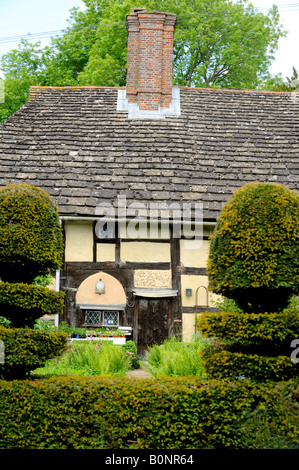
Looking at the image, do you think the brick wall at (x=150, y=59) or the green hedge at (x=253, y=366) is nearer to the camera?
the green hedge at (x=253, y=366)

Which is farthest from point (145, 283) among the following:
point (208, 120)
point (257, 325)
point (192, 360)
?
point (257, 325)

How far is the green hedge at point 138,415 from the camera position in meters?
4.71

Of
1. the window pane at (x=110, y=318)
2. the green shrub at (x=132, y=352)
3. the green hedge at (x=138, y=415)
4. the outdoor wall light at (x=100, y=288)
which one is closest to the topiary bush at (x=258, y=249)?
Result: the green hedge at (x=138, y=415)

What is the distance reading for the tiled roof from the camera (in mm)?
10633

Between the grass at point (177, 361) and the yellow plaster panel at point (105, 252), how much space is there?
248 centimetres

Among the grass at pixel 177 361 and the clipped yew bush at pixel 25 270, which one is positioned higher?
the clipped yew bush at pixel 25 270

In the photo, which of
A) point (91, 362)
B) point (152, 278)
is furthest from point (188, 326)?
point (91, 362)

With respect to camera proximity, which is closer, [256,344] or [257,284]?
[257,284]

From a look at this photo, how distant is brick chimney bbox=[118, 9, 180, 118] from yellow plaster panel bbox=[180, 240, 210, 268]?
3.92m

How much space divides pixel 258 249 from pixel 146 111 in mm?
8539

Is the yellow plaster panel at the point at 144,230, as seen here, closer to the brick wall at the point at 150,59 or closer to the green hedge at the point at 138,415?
the brick wall at the point at 150,59

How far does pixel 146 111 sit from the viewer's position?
42.0ft

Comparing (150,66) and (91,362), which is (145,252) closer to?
(91,362)

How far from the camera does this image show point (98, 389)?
491 centimetres
